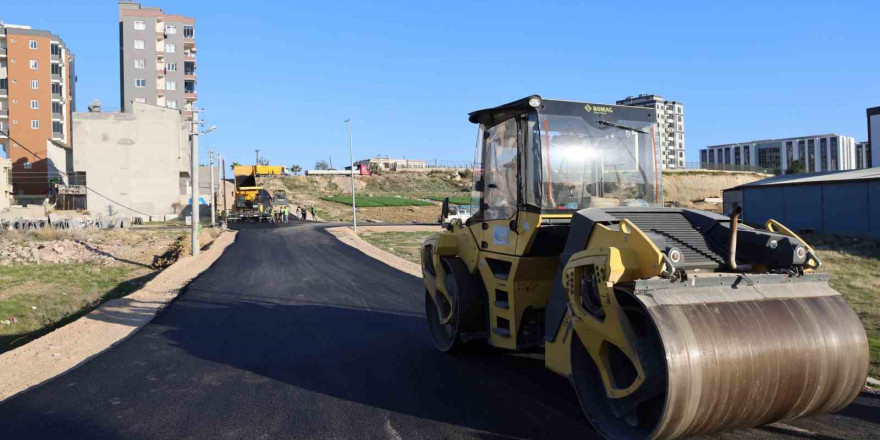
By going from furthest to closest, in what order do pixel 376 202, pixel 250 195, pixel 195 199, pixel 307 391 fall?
pixel 376 202
pixel 250 195
pixel 195 199
pixel 307 391

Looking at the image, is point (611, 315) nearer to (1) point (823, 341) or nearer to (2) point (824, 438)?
(1) point (823, 341)

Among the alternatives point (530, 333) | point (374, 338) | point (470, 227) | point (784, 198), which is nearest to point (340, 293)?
point (374, 338)

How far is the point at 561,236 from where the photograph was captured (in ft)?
20.5

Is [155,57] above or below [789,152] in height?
above

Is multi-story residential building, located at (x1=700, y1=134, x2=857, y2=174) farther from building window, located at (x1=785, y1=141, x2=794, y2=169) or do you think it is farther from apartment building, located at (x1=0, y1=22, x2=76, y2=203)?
apartment building, located at (x1=0, y1=22, x2=76, y2=203)

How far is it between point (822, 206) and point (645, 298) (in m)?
35.6

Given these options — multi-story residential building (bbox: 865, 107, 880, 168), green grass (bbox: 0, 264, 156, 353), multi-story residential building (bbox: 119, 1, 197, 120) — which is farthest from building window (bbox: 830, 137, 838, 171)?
green grass (bbox: 0, 264, 156, 353)

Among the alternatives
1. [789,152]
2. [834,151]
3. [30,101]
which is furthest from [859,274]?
[834,151]

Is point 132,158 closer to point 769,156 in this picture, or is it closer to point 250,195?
point 250,195

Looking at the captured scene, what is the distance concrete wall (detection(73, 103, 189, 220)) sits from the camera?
56688 mm

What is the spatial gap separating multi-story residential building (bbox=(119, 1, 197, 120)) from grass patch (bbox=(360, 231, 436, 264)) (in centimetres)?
5137

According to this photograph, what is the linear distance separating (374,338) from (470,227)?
2.92 meters

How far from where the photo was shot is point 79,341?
1004cm

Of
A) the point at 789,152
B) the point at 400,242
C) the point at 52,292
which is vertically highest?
the point at 789,152
